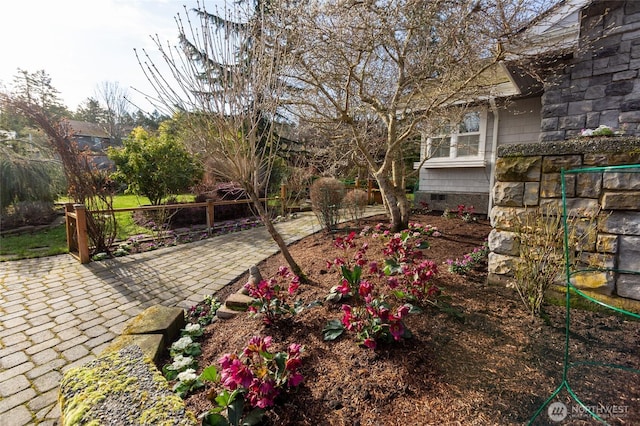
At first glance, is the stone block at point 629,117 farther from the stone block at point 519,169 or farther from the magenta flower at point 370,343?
the magenta flower at point 370,343

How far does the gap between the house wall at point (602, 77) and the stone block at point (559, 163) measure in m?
2.67

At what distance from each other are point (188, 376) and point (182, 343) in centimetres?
49

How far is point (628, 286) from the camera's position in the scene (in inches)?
73.8

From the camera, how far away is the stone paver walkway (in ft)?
6.21

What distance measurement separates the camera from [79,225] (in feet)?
13.8

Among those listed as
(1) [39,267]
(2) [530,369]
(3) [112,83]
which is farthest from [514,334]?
(3) [112,83]

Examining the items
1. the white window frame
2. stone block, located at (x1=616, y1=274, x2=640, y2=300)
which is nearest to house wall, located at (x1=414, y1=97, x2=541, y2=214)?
the white window frame

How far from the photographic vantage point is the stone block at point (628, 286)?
1851 millimetres

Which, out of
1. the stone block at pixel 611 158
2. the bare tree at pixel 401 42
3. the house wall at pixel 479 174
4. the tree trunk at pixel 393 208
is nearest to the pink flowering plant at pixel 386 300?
the stone block at pixel 611 158

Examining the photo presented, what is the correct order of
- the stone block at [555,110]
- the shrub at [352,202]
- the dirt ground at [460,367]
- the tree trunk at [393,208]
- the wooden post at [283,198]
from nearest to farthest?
the dirt ground at [460,367] < the stone block at [555,110] < the tree trunk at [393,208] < the shrub at [352,202] < the wooden post at [283,198]

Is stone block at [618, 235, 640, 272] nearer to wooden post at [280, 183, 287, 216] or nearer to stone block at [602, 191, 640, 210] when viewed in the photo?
stone block at [602, 191, 640, 210]

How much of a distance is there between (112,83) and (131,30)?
2952 cm

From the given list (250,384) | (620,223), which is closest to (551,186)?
(620,223)

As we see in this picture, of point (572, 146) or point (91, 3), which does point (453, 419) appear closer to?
point (572, 146)
